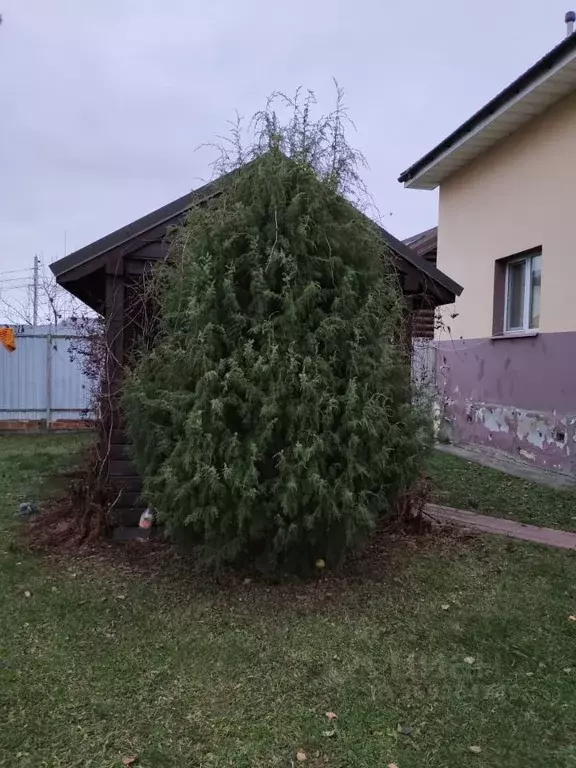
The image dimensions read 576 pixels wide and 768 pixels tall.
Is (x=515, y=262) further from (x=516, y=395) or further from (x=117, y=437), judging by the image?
(x=117, y=437)

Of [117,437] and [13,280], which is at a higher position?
[13,280]

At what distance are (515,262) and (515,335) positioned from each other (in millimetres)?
1258

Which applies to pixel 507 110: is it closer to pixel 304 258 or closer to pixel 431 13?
pixel 431 13

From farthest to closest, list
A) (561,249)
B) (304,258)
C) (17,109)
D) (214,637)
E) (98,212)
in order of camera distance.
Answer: (98,212) → (17,109) → (561,249) → (304,258) → (214,637)

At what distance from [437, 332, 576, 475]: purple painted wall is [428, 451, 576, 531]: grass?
677mm

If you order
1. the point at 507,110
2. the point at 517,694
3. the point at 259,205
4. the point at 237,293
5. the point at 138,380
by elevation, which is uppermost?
the point at 507,110

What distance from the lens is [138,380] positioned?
440 cm

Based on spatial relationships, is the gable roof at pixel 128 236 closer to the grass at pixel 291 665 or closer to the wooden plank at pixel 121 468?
the wooden plank at pixel 121 468

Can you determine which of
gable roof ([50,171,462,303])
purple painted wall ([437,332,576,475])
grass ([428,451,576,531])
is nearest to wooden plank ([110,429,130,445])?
gable roof ([50,171,462,303])

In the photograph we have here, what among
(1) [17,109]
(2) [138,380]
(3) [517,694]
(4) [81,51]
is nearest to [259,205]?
(2) [138,380]

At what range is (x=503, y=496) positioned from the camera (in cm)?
718

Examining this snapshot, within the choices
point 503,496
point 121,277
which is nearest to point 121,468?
point 121,277

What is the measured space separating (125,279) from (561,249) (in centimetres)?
564

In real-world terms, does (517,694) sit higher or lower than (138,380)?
lower
